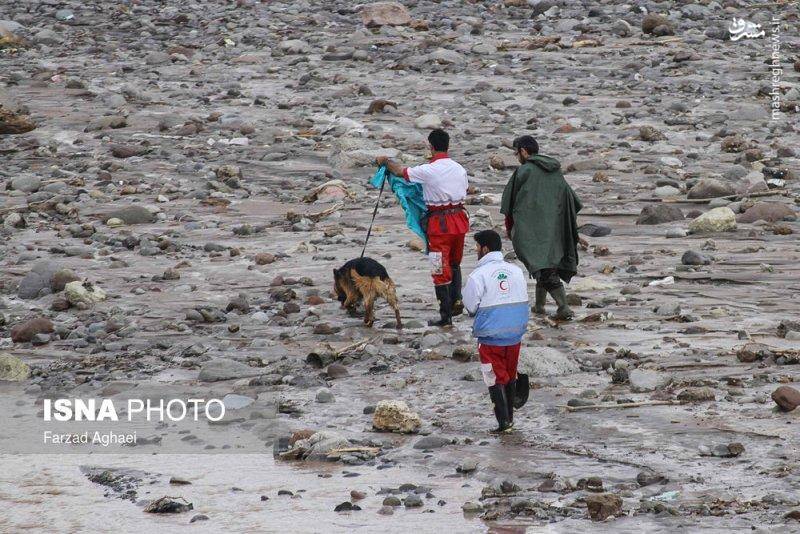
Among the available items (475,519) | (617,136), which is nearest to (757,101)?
(617,136)

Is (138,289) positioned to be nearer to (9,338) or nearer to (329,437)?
(9,338)

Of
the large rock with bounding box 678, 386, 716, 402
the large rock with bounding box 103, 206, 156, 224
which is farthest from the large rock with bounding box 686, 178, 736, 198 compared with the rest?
the large rock with bounding box 678, 386, 716, 402

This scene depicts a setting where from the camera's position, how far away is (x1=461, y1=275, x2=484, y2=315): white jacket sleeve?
736 cm

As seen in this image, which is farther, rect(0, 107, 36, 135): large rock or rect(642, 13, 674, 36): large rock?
rect(642, 13, 674, 36): large rock

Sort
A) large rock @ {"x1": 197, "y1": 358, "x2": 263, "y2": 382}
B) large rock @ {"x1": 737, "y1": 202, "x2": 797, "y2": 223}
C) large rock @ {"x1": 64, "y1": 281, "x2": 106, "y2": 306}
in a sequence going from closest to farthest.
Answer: large rock @ {"x1": 197, "y1": 358, "x2": 263, "y2": 382}, large rock @ {"x1": 64, "y1": 281, "x2": 106, "y2": 306}, large rock @ {"x1": 737, "y1": 202, "x2": 797, "y2": 223}

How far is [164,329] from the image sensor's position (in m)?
10.2

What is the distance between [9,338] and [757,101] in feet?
39.8

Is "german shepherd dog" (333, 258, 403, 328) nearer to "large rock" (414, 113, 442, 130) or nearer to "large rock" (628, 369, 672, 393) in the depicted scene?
"large rock" (628, 369, 672, 393)

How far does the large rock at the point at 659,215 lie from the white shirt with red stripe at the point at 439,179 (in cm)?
385

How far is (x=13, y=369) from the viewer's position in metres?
9.05

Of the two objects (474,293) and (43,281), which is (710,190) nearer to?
(43,281)

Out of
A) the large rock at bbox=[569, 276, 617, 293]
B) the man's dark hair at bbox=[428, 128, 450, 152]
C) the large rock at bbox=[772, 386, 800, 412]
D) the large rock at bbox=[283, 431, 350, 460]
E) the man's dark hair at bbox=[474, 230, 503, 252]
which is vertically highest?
the man's dark hair at bbox=[428, 128, 450, 152]

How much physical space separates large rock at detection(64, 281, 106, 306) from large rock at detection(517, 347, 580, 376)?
4.04 meters

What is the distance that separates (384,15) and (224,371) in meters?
16.0
